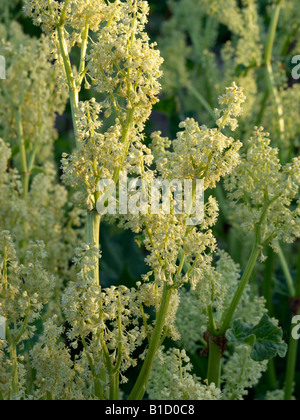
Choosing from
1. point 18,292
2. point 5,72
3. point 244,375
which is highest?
point 5,72

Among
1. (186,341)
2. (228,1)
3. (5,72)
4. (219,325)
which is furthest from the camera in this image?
(228,1)

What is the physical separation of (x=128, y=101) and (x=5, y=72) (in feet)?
1.64

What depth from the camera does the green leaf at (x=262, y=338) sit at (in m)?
0.65

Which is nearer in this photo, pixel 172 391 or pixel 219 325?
pixel 172 391

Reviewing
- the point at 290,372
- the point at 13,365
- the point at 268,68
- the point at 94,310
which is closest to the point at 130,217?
the point at 94,310

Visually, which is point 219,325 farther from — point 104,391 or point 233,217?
point 233,217

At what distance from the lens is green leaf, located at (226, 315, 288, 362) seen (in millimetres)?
646

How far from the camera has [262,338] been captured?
2.19 feet

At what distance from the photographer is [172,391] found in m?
0.61

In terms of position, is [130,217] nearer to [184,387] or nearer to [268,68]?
[184,387]

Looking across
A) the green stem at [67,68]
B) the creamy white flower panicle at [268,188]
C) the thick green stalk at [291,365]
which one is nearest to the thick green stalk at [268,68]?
the thick green stalk at [291,365]

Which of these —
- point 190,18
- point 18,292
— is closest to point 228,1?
point 190,18

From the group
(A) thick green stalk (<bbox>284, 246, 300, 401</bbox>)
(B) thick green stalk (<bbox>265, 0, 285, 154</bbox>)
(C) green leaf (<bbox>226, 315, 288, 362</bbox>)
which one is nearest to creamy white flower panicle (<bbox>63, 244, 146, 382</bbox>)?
(C) green leaf (<bbox>226, 315, 288, 362</bbox>)

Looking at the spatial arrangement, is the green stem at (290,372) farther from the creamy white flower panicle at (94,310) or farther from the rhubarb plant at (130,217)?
the creamy white flower panicle at (94,310)
